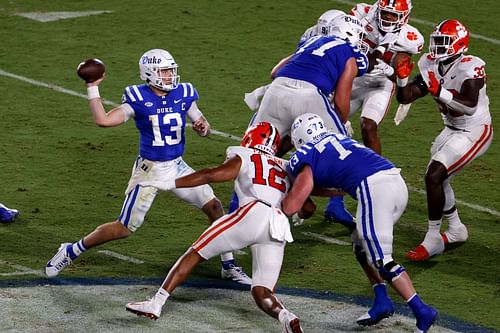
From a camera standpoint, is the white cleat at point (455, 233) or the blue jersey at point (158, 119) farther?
the white cleat at point (455, 233)

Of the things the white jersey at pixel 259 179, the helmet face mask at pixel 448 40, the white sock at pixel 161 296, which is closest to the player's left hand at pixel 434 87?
the helmet face mask at pixel 448 40

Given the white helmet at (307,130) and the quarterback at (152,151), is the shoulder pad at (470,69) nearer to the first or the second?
the white helmet at (307,130)

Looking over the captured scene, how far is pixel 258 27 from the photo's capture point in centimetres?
1600

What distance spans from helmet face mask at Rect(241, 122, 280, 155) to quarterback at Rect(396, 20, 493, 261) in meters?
1.62

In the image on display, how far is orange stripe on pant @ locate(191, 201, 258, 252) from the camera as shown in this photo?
8.10 metres

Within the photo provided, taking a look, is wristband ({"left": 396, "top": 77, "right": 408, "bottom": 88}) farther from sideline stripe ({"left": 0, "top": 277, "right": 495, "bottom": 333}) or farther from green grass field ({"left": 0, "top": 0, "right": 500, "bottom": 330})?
sideline stripe ({"left": 0, "top": 277, "right": 495, "bottom": 333})

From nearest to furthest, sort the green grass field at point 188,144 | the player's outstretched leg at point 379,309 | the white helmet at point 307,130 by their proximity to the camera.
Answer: the player's outstretched leg at point 379,309 < the white helmet at point 307,130 < the green grass field at point 188,144

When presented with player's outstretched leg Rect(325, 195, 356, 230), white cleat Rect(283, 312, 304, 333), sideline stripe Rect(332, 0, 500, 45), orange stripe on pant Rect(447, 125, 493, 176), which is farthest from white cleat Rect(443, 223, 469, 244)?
sideline stripe Rect(332, 0, 500, 45)

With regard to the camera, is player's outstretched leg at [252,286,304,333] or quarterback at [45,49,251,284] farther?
quarterback at [45,49,251,284]

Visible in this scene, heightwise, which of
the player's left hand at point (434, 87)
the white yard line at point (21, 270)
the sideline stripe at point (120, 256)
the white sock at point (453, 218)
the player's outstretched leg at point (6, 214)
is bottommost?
the player's outstretched leg at point (6, 214)

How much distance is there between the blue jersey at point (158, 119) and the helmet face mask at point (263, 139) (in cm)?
83

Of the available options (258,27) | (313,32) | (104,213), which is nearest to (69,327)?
(104,213)

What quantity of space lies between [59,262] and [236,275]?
1.19 metres

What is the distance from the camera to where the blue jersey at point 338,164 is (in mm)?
8133
